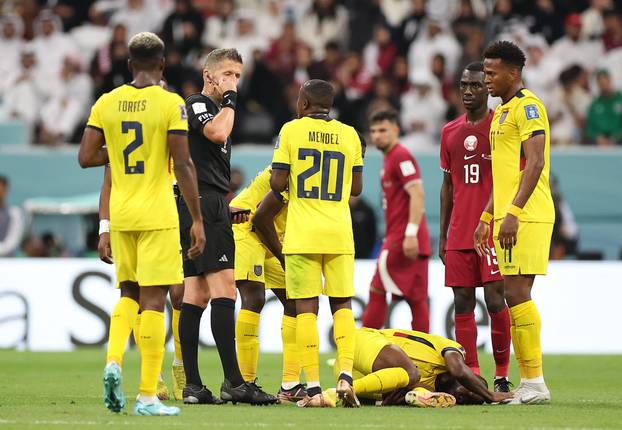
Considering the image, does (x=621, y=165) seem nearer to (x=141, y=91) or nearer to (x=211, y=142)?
(x=211, y=142)

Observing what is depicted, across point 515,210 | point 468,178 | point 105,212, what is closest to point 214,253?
point 105,212

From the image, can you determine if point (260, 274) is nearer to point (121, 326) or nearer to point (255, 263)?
point (255, 263)

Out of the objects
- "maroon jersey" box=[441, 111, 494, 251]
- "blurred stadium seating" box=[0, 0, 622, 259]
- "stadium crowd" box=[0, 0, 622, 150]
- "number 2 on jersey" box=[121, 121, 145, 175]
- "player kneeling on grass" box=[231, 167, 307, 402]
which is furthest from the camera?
"stadium crowd" box=[0, 0, 622, 150]

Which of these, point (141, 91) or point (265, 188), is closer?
point (141, 91)

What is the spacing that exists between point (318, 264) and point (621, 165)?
10398 millimetres

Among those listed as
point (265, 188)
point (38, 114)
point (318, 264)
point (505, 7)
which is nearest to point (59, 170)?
point (38, 114)

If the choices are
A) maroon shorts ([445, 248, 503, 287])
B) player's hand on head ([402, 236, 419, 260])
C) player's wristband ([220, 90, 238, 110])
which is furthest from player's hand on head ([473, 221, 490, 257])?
player's hand on head ([402, 236, 419, 260])

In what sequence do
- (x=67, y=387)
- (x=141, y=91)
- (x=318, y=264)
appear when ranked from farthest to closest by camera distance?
1. (x=67, y=387)
2. (x=318, y=264)
3. (x=141, y=91)

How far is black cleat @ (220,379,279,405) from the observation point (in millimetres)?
8867

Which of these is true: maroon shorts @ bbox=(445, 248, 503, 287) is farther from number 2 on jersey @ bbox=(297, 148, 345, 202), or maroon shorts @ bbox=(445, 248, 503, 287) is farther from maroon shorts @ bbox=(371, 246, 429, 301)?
maroon shorts @ bbox=(371, 246, 429, 301)

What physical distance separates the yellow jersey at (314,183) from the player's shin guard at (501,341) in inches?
66.0

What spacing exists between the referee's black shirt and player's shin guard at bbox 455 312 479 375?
223cm

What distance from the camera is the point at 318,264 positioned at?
351 inches

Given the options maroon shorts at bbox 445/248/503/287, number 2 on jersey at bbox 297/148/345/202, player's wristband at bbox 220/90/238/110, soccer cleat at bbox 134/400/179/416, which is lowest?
soccer cleat at bbox 134/400/179/416
